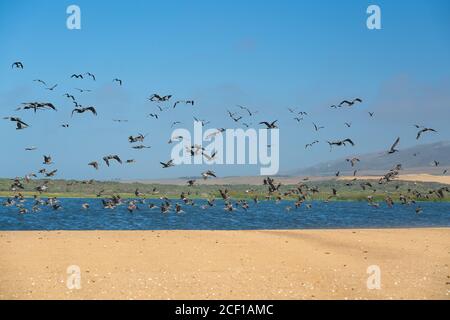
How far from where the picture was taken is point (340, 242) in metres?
40.7

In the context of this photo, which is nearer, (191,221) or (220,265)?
(220,265)

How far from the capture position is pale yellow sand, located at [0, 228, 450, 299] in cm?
2192

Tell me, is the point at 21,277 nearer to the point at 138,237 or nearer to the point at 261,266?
the point at 261,266

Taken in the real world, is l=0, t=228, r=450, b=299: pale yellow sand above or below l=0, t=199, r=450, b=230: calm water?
above

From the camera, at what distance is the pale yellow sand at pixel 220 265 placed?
2192 centimetres

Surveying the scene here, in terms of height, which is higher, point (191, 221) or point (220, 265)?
point (220, 265)

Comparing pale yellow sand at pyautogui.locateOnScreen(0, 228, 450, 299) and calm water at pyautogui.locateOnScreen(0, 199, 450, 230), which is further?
calm water at pyautogui.locateOnScreen(0, 199, 450, 230)

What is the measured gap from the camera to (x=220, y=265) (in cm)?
2864

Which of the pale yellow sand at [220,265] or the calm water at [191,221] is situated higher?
the pale yellow sand at [220,265]

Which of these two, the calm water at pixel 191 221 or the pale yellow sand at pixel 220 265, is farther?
the calm water at pixel 191 221
